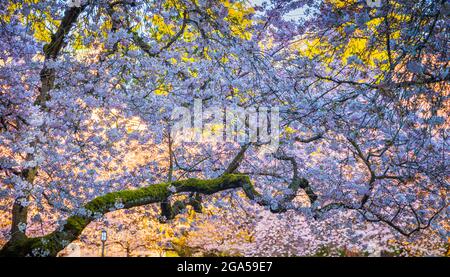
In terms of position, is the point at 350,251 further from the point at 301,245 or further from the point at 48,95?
the point at 48,95

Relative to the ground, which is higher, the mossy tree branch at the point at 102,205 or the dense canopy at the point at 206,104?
the dense canopy at the point at 206,104

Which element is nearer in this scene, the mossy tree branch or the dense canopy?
the dense canopy

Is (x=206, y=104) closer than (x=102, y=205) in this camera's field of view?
No

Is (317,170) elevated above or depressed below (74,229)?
above

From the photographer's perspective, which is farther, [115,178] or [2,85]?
[115,178]

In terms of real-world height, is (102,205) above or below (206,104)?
below

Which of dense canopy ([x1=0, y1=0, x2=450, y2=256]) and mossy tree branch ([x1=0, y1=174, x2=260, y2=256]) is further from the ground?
dense canopy ([x1=0, y1=0, x2=450, y2=256])

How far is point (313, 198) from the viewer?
7.15m

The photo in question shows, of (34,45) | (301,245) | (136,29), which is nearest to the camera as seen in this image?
(34,45)

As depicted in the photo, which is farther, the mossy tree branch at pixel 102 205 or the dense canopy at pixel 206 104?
the mossy tree branch at pixel 102 205
